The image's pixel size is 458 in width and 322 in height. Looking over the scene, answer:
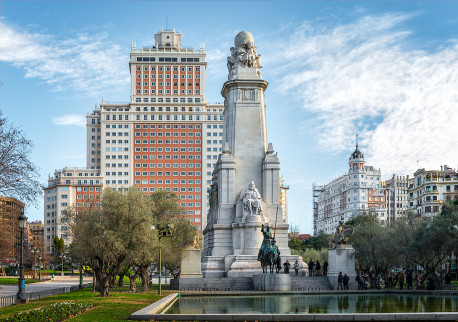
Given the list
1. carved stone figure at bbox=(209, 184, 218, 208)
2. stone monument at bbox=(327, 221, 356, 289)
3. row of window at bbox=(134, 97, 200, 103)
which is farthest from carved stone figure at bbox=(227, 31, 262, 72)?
row of window at bbox=(134, 97, 200, 103)

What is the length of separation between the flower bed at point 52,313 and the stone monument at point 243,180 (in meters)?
20.1

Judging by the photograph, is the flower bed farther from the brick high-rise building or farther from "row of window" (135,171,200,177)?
"row of window" (135,171,200,177)

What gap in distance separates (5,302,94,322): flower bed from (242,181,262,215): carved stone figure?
2173 cm

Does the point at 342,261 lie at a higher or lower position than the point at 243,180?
lower

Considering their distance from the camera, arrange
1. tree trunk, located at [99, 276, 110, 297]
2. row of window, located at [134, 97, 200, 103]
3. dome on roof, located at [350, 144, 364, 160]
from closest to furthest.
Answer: tree trunk, located at [99, 276, 110, 297] → row of window, located at [134, 97, 200, 103] → dome on roof, located at [350, 144, 364, 160]

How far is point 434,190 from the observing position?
11006 cm

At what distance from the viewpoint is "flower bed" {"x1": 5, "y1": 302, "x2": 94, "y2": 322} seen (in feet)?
55.8

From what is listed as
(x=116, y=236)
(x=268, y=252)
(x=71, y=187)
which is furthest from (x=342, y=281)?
(x=71, y=187)

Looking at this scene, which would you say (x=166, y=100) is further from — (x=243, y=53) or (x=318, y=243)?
(x=243, y=53)

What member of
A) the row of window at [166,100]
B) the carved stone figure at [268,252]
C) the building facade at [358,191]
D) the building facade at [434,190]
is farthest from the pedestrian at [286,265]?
the building facade at [358,191]

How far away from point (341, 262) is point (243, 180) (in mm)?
10396

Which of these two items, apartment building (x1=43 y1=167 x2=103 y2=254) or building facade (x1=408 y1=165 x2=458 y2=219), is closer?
building facade (x1=408 y1=165 x2=458 y2=219)

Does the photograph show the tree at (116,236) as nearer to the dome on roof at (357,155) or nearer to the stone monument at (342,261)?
the stone monument at (342,261)

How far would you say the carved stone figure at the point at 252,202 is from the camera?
139ft
